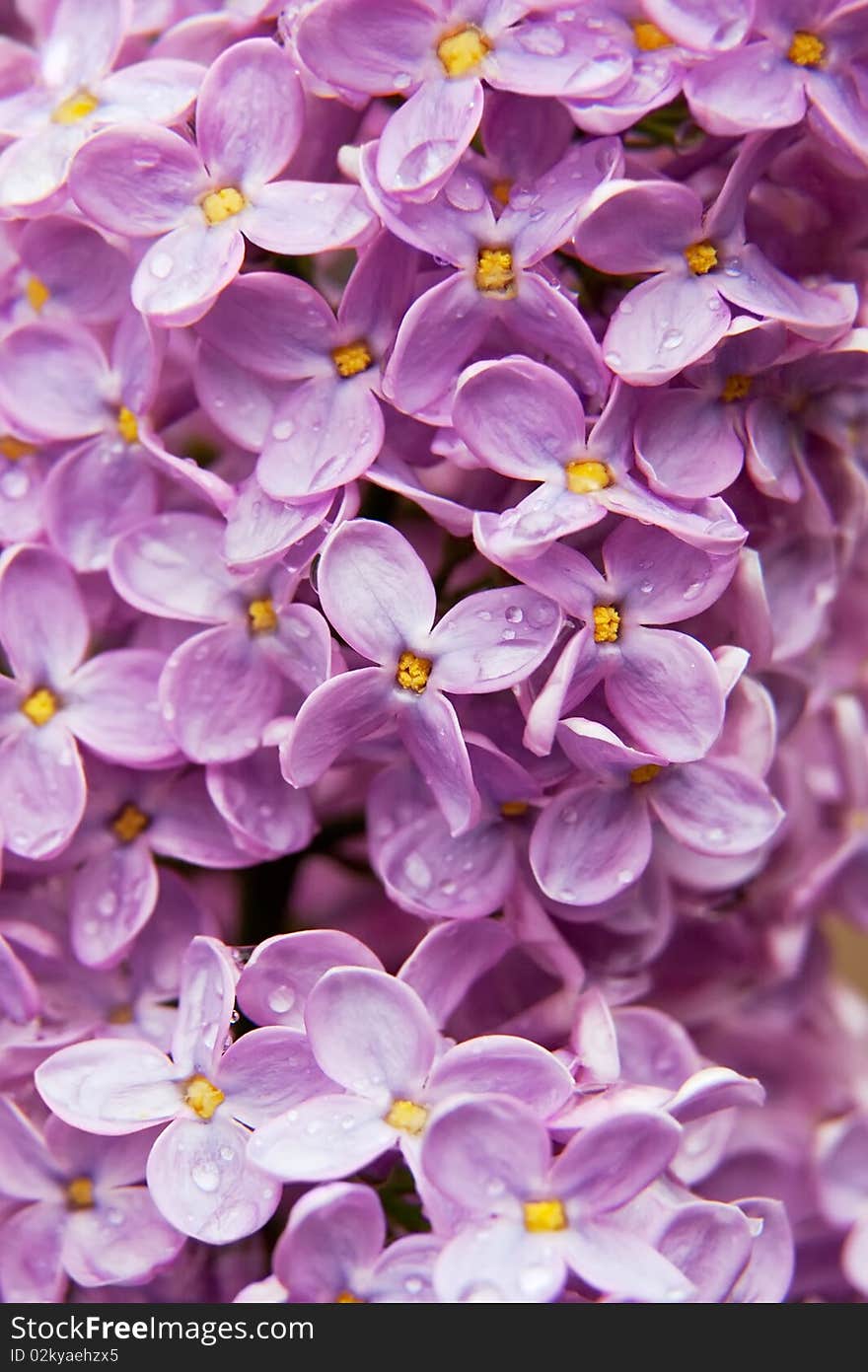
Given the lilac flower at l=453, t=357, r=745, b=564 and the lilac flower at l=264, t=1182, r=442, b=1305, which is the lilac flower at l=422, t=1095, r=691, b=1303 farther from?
the lilac flower at l=453, t=357, r=745, b=564

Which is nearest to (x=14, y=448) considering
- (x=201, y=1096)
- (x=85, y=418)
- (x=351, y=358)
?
(x=85, y=418)

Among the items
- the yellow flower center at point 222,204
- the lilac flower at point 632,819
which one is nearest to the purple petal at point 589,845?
the lilac flower at point 632,819

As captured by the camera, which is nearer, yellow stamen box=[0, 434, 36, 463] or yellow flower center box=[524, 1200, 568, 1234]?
yellow flower center box=[524, 1200, 568, 1234]

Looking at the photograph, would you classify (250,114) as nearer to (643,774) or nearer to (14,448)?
(14,448)

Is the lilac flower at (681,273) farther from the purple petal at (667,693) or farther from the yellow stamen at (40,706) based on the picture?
the yellow stamen at (40,706)

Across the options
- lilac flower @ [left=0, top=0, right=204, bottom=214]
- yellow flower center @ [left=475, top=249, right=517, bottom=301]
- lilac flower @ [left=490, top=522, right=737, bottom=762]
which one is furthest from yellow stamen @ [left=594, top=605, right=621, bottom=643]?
lilac flower @ [left=0, top=0, right=204, bottom=214]
